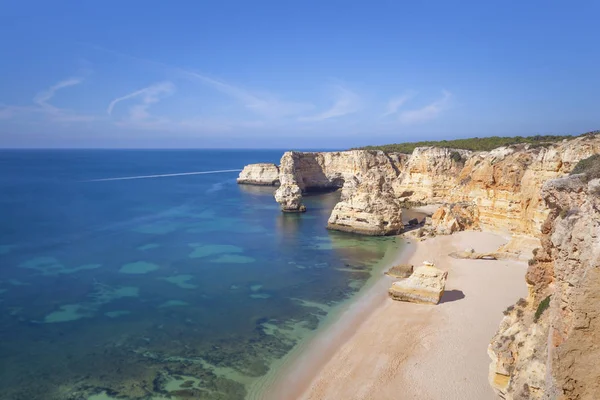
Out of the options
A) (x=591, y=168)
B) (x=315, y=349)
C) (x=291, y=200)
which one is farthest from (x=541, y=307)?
(x=291, y=200)

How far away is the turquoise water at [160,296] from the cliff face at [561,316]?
324 inches

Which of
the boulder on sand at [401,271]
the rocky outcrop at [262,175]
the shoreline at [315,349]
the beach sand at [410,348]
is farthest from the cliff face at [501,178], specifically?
the rocky outcrop at [262,175]

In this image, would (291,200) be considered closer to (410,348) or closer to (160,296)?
(160,296)

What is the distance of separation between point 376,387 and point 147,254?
20578 millimetres

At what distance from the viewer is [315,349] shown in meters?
15.0

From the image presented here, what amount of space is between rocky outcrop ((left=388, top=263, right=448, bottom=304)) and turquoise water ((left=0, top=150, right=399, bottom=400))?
2964 millimetres

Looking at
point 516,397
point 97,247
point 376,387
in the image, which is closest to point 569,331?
point 516,397

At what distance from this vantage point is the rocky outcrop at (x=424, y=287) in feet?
59.3

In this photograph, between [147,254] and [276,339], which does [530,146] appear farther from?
[147,254]

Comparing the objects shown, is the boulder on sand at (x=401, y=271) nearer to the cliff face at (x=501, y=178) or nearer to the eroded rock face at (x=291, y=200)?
the cliff face at (x=501, y=178)

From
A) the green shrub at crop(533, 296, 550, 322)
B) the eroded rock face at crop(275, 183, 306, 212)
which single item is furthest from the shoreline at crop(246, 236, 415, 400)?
the eroded rock face at crop(275, 183, 306, 212)

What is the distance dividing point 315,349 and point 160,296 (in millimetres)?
9433

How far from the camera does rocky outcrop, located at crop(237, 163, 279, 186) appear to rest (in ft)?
235

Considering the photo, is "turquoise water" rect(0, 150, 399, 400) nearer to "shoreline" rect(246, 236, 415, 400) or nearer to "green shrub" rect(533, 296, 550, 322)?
"shoreline" rect(246, 236, 415, 400)
